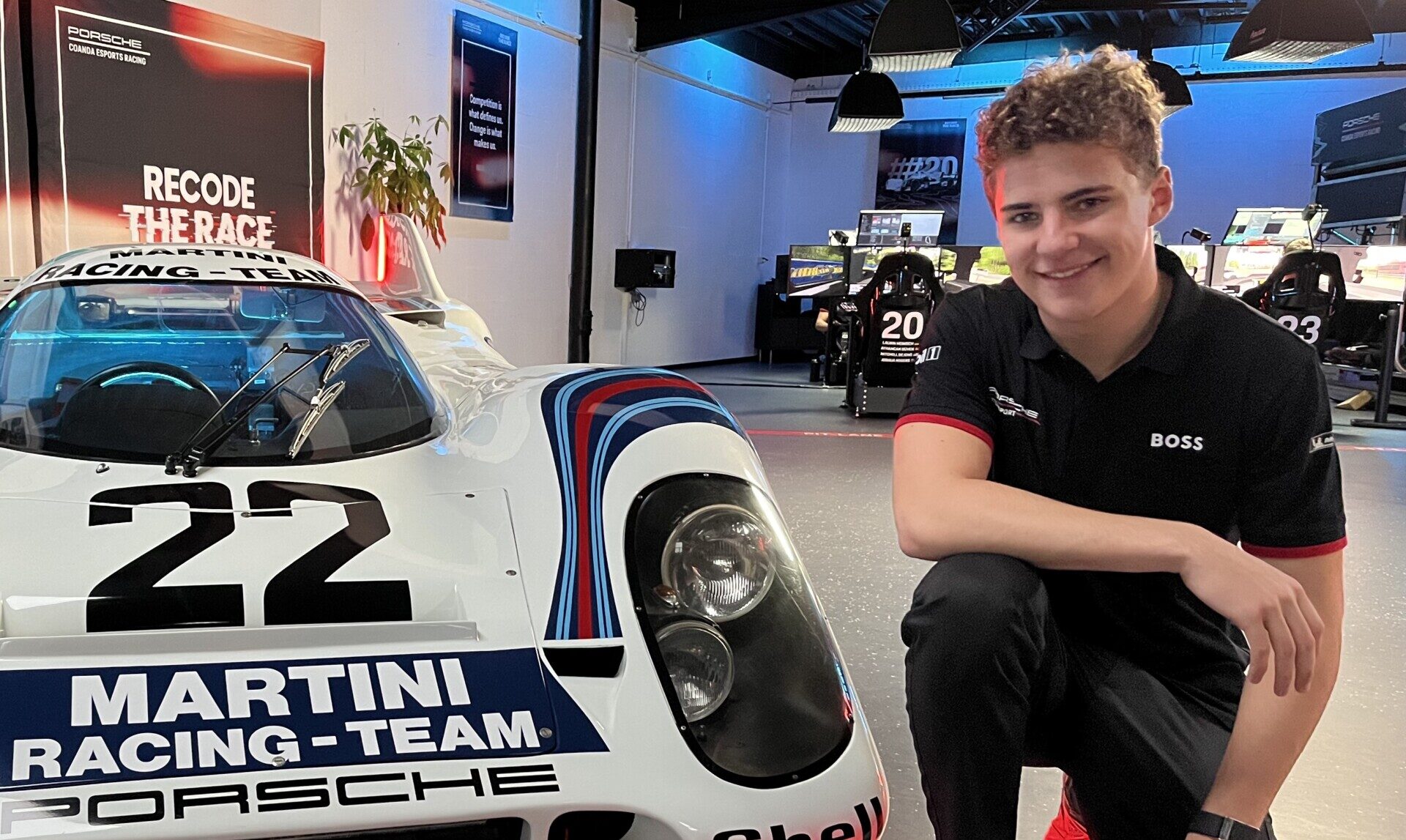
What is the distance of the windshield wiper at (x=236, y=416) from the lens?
123cm

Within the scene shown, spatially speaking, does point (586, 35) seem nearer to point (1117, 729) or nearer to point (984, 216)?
point (984, 216)

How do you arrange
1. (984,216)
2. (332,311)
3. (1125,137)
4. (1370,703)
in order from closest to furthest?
1. (1125,137)
2. (332,311)
3. (1370,703)
4. (984,216)

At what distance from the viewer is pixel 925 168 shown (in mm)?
11016

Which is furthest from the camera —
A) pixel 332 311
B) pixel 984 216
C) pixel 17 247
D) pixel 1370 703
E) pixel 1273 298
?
pixel 984 216

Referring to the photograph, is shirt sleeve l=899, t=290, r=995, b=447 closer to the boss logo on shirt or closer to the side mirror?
the boss logo on shirt

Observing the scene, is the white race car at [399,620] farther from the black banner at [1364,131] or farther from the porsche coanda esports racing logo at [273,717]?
the black banner at [1364,131]

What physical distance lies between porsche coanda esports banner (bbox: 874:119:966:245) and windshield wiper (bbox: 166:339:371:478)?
10108 mm

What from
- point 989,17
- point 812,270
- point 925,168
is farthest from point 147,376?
point 925,168

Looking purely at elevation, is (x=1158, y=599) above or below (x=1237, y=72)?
below

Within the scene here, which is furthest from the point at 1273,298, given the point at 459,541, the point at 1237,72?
the point at 459,541

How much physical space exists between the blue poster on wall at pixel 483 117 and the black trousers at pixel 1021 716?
610 cm

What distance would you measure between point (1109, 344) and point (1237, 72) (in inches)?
406

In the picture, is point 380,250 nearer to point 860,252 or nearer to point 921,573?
point 860,252

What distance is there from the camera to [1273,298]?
6.52 metres
